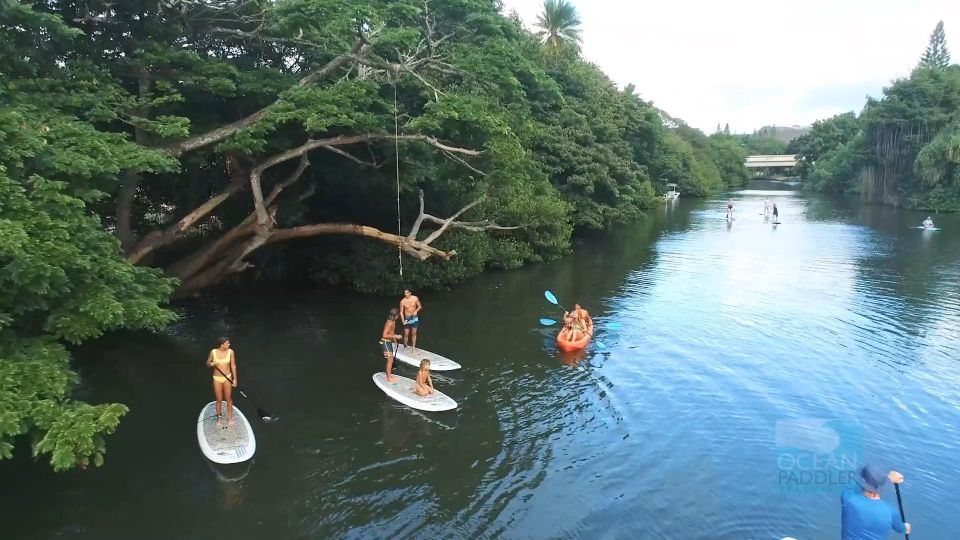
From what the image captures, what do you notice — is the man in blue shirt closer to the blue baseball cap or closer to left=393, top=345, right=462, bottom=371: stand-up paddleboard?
the blue baseball cap

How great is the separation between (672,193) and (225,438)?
6888 centimetres

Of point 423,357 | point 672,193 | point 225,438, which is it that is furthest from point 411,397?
point 672,193

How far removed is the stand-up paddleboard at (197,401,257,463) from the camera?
409 inches

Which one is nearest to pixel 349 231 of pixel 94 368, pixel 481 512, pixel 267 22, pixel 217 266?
pixel 217 266

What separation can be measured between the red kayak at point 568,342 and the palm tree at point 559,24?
40094mm

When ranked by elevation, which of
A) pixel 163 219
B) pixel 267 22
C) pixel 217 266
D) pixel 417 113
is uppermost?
pixel 267 22

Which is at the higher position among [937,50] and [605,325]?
[937,50]

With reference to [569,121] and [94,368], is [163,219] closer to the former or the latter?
[94,368]

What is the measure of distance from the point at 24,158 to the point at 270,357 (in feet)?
25.5

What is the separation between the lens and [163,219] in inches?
971

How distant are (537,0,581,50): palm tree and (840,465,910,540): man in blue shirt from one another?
4966 cm

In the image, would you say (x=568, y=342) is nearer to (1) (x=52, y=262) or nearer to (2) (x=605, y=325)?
(2) (x=605, y=325)

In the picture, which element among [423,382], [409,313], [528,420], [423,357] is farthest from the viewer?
[409,313]

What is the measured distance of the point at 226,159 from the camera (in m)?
21.1
